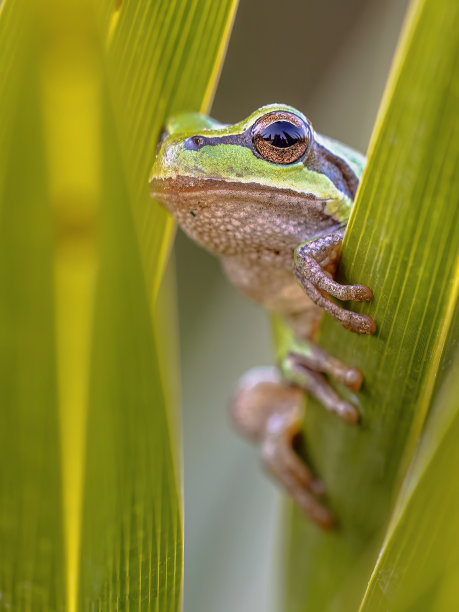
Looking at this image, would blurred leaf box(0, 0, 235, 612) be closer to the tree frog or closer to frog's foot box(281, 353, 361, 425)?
the tree frog

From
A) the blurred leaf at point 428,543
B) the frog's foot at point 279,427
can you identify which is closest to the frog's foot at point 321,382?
the frog's foot at point 279,427

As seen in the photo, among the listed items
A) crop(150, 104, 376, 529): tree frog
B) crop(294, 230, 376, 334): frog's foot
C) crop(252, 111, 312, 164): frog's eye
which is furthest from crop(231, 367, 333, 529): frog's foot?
crop(252, 111, 312, 164): frog's eye

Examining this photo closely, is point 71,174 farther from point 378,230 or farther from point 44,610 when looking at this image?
point 44,610

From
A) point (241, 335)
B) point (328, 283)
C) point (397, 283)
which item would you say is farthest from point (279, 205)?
point (241, 335)

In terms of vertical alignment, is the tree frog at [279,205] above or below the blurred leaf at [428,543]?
above

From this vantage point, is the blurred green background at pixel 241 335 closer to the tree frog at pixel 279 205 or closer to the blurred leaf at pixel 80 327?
the tree frog at pixel 279 205

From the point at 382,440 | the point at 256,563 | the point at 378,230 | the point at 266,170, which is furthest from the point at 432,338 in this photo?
the point at 256,563

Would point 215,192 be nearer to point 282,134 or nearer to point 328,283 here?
point 282,134
